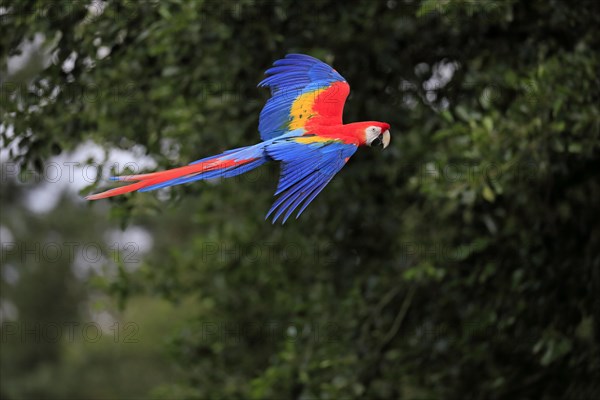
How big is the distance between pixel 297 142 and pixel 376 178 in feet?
7.97

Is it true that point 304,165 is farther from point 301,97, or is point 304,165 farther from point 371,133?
point 301,97

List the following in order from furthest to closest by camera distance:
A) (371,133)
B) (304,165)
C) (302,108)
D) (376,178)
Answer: (376,178) < (302,108) < (371,133) < (304,165)

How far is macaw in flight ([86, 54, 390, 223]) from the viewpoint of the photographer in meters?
2.62

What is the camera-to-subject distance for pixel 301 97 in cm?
310

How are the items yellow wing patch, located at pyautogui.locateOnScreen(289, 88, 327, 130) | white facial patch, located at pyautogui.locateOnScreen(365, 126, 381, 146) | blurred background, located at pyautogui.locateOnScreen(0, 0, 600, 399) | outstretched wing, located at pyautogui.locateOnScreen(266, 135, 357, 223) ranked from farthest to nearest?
1. blurred background, located at pyautogui.locateOnScreen(0, 0, 600, 399)
2. yellow wing patch, located at pyautogui.locateOnScreen(289, 88, 327, 130)
3. white facial patch, located at pyautogui.locateOnScreen(365, 126, 381, 146)
4. outstretched wing, located at pyautogui.locateOnScreen(266, 135, 357, 223)

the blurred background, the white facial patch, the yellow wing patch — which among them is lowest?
the blurred background

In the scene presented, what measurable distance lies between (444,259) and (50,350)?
48.3ft

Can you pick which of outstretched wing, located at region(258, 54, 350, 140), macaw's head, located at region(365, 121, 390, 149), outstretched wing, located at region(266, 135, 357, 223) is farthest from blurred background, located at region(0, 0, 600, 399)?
outstretched wing, located at region(266, 135, 357, 223)

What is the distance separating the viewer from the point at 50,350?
17906 mm

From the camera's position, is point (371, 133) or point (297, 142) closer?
point (297, 142)

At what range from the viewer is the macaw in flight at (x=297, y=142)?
262cm

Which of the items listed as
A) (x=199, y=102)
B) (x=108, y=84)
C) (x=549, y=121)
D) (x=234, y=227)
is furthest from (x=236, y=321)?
(x=549, y=121)

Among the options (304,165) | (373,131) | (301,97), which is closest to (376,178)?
(301,97)

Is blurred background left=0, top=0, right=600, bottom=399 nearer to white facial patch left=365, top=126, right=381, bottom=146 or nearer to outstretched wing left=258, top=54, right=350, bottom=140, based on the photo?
outstretched wing left=258, top=54, right=350, bottom=140
